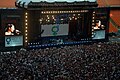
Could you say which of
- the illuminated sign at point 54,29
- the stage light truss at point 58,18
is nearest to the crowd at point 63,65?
the illuminated sign at point 54,29

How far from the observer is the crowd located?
12.4m

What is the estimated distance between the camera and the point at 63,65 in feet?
48.4

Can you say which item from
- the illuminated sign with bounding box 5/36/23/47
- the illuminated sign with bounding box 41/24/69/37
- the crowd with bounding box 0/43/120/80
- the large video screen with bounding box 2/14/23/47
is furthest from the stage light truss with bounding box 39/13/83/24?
the crowd with bounding box 0/43/120/80

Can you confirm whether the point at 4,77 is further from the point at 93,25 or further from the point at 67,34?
the point at 93,25

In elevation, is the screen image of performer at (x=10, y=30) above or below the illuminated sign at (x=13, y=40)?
above

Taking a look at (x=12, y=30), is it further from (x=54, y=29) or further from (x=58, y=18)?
(x=58, y=18)

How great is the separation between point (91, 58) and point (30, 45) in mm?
5816

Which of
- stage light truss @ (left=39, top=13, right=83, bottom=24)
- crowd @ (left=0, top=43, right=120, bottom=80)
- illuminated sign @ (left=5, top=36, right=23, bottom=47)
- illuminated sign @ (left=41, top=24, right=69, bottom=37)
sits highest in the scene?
stage light truss @ (left=39, top=13, right=83, bottom=24)

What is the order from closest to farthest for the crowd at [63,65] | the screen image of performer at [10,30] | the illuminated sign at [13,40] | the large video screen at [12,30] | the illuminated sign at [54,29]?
1. the crowd at [63,65]
2. the large video screen at [12,30]
3. the screen image of performer at [10,30]
4. the illuminated sign at [13,40]
5. the illuminated sign at [54,29]

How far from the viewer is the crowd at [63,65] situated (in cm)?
1238

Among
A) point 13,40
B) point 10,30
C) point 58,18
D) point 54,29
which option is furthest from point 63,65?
point 58,18

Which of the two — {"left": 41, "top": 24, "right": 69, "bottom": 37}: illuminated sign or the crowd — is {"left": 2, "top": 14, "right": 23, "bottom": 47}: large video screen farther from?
the crowd

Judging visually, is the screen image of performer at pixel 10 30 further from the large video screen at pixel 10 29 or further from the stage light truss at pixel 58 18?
the stage light truss at pixel 58 18

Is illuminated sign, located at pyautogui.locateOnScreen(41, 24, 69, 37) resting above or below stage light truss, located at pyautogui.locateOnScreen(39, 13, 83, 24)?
below
